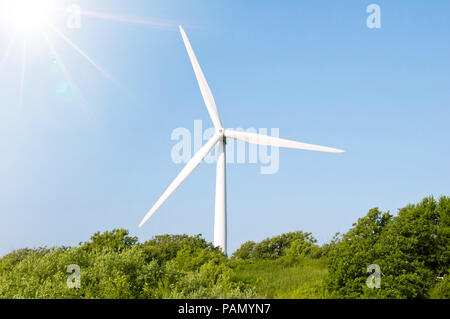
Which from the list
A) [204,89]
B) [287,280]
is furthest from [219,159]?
[287,280]

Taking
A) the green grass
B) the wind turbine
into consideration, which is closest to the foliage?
the green grass

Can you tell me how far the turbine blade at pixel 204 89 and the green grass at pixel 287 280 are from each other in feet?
46.9

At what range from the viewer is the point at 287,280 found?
77.0 ft

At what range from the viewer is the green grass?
19156 mm

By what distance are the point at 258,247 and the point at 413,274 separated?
1394 inches

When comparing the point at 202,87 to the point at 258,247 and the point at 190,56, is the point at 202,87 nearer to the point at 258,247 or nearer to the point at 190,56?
the point at 190,56

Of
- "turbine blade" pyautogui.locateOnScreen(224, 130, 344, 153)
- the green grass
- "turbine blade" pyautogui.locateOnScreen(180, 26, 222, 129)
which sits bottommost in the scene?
the green grass

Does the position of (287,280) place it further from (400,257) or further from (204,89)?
(204,89)

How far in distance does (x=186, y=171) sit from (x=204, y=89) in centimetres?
875

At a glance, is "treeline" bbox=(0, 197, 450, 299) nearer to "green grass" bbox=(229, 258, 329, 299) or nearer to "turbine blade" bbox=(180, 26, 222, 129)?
"green grass" bbox=(229, 258, 329, 299)

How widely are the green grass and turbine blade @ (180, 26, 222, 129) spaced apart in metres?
14.3

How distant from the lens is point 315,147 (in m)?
33.9

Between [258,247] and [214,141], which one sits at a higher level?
[214,141]
